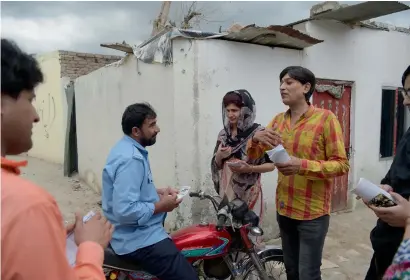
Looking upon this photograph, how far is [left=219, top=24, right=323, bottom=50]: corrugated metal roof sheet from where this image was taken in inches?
157

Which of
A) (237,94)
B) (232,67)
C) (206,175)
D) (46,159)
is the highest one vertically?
(232,67)

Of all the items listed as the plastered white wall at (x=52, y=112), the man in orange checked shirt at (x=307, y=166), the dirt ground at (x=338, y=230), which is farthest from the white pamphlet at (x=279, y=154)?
the plastered white wall at (x=52, y=112)

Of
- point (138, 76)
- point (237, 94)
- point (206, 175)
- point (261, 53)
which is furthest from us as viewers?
point (138, 76)

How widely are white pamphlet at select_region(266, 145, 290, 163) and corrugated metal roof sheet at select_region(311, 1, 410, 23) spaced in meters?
3.05

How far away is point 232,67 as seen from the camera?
4.38m

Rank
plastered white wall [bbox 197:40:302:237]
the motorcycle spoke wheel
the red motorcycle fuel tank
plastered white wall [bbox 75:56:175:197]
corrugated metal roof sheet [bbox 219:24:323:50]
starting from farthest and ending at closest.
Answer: plastered white wall [bbox 75:56:175:197] → plastered white wall [bbox 197:40:302:237] → corrugated metal roof sheet [bbox 219:24:323:50] → the motorcycle spoke wheel → the red motorcycle fuel tank

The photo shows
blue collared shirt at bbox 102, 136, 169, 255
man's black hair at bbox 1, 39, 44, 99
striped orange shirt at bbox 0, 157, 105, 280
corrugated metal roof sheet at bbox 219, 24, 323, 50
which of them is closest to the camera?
striped orange shirt at bbox 0, 157, 105, 280

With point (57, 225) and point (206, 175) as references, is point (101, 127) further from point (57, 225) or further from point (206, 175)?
point (57, 225)

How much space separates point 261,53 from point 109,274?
3271 mm

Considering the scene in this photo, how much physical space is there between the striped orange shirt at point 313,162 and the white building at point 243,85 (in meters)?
1.89

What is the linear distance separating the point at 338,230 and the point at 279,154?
3.54 m

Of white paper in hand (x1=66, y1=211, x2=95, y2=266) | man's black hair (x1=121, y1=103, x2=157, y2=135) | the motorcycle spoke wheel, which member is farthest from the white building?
white paper in hand (x1=66, y1=211, x2=95, y2=266)

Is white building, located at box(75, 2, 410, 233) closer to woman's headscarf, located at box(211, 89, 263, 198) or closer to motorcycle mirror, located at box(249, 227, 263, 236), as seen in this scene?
woman's headscarf, located at box(211, 89, 263, 198)

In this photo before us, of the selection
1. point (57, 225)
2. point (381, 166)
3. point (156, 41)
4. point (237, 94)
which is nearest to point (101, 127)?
point (156, 41)
